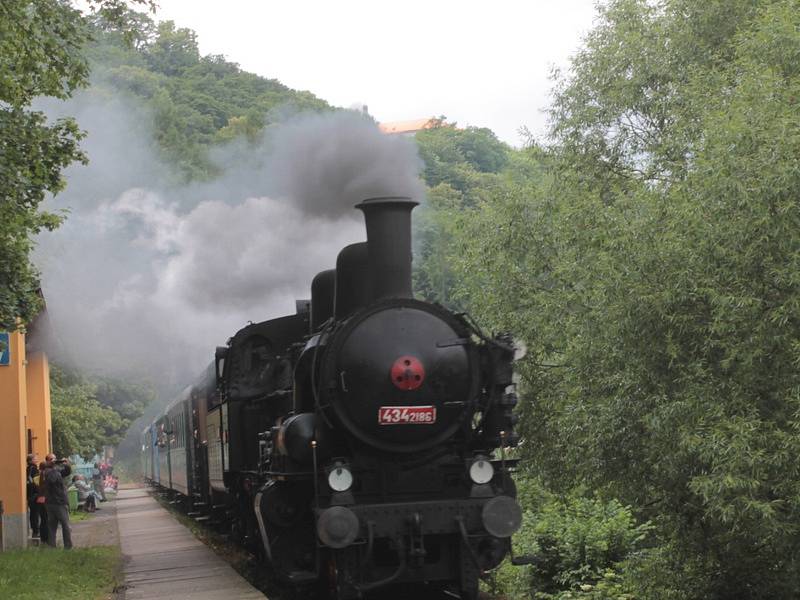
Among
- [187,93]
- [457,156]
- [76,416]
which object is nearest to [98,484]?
A: [76,416]

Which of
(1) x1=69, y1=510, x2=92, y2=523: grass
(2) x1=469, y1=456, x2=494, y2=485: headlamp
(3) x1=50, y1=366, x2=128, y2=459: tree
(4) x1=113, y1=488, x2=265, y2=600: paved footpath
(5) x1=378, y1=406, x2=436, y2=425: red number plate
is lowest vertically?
(1) x1=69, y1=510, x2=92, y2=523: grass

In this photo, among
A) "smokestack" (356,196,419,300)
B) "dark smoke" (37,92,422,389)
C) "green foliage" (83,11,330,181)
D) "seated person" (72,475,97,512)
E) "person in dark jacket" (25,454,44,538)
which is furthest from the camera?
"seated person" (72,475,97,512)

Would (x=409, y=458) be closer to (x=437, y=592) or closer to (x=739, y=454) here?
(x=437, y=592)

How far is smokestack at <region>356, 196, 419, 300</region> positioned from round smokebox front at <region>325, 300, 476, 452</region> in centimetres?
23

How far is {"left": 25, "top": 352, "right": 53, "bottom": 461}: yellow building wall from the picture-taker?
2878cm

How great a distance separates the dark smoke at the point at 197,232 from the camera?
1520cm

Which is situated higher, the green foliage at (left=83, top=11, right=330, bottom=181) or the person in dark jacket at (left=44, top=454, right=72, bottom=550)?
the green foliage at (left=83, top=11, right=330, bottom=181)

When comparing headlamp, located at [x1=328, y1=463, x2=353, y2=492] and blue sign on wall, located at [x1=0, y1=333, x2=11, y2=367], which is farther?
blue sign on wall, located at [x1=0, y1=333, x2=11, y2=367]

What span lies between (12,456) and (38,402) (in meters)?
9.38

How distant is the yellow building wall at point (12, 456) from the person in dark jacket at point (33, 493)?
0.41 meters

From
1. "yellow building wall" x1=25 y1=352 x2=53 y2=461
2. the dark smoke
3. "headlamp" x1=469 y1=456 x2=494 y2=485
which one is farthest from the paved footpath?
"yellow building wall" x1=25 y1=352 x2=53 y2=461

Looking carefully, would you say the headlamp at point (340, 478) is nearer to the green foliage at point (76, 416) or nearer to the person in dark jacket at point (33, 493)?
the person in dark jacket at point (33, 493)

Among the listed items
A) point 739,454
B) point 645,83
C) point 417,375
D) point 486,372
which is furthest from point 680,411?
point 645,83

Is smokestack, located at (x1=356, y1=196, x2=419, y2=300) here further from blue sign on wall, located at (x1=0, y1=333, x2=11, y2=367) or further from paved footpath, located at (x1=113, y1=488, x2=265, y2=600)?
blue sign on wall, located at (x1=0, y1=333, x2=11, y2=367)
